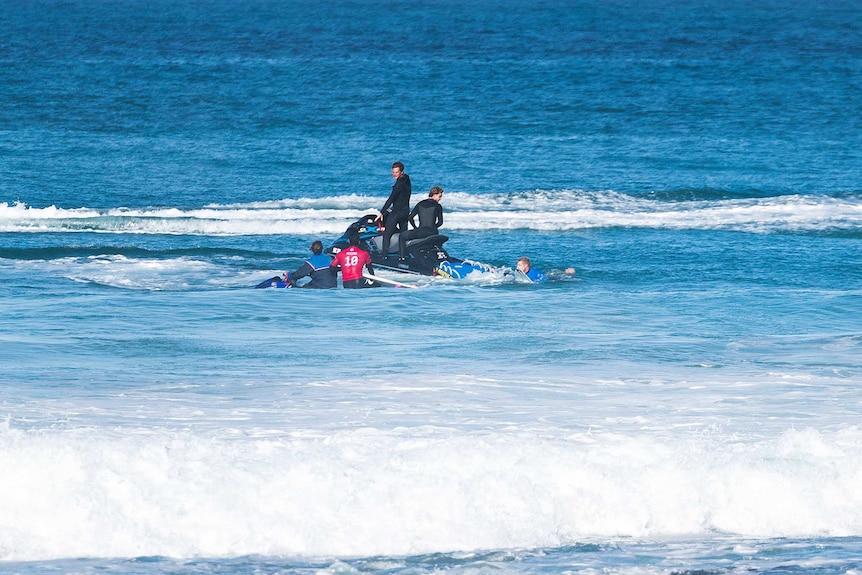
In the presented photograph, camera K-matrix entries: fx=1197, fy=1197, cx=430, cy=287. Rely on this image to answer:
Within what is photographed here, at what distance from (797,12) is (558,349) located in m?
102

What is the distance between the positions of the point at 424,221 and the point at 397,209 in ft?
1.49

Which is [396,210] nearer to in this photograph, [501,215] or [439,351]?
[439,351]

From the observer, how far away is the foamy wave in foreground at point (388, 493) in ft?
22.8

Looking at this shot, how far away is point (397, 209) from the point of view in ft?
59.9

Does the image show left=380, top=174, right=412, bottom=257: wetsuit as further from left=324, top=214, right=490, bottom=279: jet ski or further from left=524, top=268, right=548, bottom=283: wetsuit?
left=524, top=268, right=548, bottom=283: wetsuit

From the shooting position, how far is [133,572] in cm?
641

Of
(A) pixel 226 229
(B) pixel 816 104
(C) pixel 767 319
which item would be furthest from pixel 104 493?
(B) pixel 816 104

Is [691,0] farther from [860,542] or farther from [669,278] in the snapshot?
[860,542]

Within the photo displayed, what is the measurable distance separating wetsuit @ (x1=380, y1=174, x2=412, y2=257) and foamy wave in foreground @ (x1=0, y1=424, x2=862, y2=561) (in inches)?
388

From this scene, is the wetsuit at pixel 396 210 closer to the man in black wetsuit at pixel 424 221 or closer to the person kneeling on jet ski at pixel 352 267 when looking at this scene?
the man in black wetsuit at pixel 424 221

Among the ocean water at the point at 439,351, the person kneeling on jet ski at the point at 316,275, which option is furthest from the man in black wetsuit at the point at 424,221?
the person kneeling on jet ski at the point at 316,275

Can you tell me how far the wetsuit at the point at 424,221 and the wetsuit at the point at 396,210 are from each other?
129 mm

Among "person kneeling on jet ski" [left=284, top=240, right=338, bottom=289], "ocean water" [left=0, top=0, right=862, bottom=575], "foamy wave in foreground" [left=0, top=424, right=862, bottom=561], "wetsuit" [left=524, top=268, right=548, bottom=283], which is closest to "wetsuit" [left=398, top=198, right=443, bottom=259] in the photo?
"ocean water" [left=0, top=0, right=862, bottom=575]

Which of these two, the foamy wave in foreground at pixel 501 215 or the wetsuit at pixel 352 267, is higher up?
the foamy wave in foreground at pixel 501 215
